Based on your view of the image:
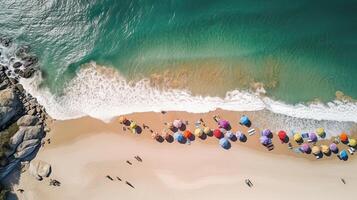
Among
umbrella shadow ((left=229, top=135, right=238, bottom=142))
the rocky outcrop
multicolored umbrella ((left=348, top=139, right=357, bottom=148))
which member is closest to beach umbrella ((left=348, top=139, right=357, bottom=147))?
multicolored umbrella ((left=348, top=139, right=357, bottom=148))

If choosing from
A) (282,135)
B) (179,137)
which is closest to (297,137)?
(282,135)

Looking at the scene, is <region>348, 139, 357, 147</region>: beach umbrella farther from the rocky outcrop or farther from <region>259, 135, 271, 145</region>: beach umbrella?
the rocky outcrop

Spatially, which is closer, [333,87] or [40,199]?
[40,199]

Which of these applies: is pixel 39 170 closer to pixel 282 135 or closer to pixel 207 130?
pixel 207 130

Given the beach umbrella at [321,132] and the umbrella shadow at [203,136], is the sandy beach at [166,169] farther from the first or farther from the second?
the beach umbrella at [321,132]

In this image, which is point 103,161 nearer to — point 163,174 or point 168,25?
point 163,174

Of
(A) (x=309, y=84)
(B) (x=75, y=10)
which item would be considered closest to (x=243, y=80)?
(A) (x=309, y=84)
